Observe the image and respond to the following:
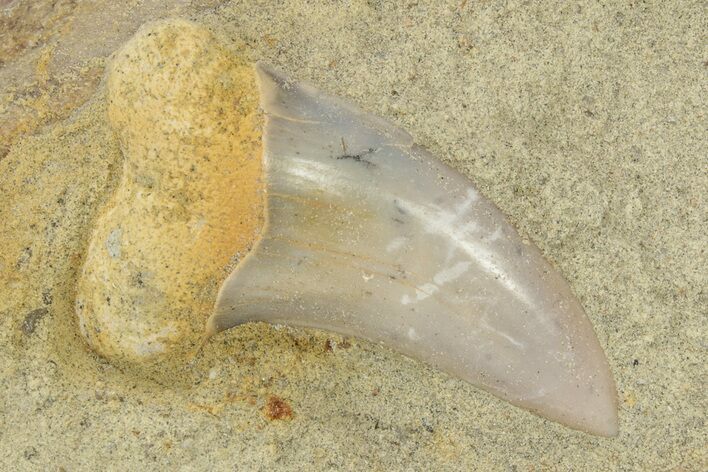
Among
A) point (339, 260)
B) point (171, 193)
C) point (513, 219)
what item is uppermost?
point (171, 193)

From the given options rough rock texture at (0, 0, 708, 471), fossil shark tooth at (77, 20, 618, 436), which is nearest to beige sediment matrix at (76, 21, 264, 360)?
fossil shark tooth at (77, 20, 618, 436)

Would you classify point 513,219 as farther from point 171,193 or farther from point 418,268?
point 171,193

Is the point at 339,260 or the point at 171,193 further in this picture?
the point at 339,260

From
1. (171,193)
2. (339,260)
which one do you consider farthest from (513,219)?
(171,193)

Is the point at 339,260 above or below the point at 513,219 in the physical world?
below

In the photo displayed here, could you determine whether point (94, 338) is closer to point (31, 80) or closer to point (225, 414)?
point (225, 414)

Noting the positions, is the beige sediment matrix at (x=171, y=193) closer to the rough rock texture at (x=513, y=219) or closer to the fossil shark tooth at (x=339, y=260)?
the fossil shark tooth at (x=339, y=260)

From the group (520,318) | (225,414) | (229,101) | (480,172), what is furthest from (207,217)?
(520,318)
